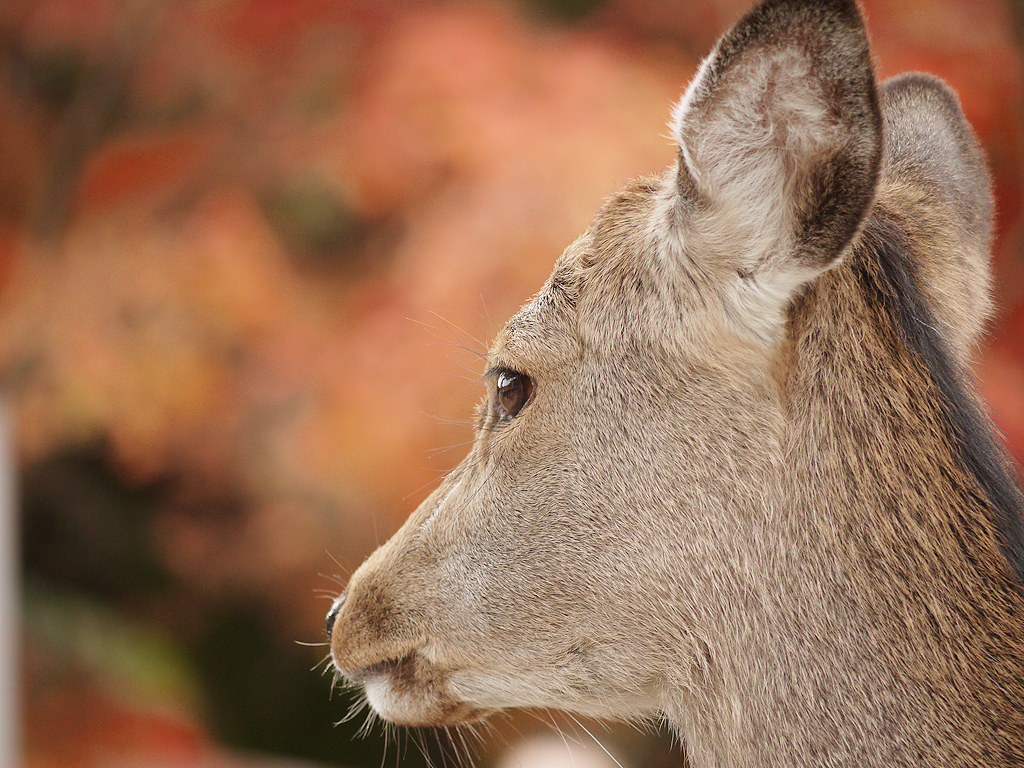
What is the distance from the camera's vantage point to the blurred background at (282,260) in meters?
4.34

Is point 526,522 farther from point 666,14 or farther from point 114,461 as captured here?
point 114,461

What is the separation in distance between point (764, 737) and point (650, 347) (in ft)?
2.20

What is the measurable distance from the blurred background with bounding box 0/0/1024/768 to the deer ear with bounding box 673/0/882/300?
2267mm

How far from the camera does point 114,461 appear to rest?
6590 millimetres

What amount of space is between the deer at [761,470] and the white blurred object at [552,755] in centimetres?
328

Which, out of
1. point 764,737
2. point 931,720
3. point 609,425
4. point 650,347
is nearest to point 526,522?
point 609,425

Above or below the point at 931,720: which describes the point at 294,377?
below

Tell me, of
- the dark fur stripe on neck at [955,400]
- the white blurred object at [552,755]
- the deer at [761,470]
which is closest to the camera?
the deer at [761,470]

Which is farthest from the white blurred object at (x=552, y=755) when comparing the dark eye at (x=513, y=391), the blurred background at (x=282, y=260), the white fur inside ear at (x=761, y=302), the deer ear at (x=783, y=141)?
the deer ear at (x=783, y=141)

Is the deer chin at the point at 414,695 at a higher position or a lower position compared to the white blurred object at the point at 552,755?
higher

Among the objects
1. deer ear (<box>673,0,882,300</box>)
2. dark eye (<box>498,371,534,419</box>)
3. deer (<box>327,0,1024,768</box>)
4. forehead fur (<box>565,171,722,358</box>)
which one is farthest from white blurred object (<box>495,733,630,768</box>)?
deer ear (<box>673,0,882,300</box>)

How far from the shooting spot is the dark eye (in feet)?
6.26

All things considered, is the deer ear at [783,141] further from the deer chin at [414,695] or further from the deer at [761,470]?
the deer chin at [414,695]

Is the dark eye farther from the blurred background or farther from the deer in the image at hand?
the blurred background
